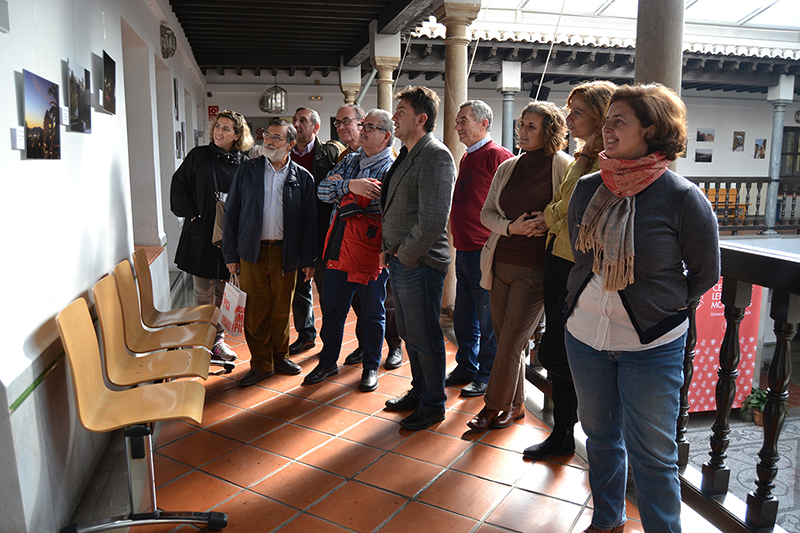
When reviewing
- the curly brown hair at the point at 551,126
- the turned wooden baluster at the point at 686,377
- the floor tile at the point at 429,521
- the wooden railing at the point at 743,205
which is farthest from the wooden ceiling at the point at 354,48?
the floor tile at the point at 429,521

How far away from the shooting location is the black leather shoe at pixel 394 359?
161 inches

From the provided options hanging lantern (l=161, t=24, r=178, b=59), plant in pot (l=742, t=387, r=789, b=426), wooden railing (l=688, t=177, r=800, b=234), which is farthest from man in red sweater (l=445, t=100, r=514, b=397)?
wooden railing (l=688, t=177, r=800, b=234)

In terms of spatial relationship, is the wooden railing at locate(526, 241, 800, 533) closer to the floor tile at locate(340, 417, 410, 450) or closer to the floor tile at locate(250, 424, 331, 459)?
the floor tile at locate(340, 417, 410, 450)

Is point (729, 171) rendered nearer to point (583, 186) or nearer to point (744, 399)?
point (744, 399)

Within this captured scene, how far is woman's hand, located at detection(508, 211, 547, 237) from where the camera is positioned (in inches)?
103

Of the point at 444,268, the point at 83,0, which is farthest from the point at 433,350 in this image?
the point at 83,0

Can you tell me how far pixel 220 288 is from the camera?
4.19 meters

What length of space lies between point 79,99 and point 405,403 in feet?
7.23

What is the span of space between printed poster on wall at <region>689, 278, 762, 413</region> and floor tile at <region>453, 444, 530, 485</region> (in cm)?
674

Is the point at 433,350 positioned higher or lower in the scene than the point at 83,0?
lower

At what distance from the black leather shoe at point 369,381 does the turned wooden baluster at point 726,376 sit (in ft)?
6.44

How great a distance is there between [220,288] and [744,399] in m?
9.22

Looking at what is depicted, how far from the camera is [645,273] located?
1722 millimetres

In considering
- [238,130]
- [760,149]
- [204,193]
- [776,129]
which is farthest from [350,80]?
[760,149]
